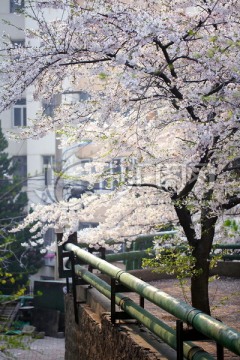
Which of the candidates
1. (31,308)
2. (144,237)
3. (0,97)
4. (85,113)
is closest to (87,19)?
(0,97)

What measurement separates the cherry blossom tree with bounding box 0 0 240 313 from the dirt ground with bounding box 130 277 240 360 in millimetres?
879

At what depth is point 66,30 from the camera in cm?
701

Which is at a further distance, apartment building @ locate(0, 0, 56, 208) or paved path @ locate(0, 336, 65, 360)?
apartment building @ locate(0, 0, 56, 208)

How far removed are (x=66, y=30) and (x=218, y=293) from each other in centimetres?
625

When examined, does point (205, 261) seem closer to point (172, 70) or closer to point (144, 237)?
point (172, 70)

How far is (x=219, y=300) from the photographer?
11133 millimetres

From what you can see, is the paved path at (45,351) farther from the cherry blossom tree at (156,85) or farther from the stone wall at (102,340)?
the cherry blossom tree at (156,85)

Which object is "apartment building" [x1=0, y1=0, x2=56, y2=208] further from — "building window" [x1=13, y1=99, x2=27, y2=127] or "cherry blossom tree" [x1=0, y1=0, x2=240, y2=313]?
"cherry blossom tree" [x1=0, y1=0, x2=240, y2=313]

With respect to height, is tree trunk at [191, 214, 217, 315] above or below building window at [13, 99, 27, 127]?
below

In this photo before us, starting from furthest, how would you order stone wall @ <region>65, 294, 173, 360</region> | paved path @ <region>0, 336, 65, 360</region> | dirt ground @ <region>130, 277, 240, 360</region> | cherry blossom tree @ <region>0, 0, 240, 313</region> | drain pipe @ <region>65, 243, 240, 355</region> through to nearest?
paved path @ <region>0, 336, 65, 360</region> → dirt ground @ <region>130, 277, 240, 360</region> → cherry blossom tree @ <region>0, 0, 240, 313</region> → stone wall @ <region>65, 294, 173, 360</region> → drain pipe @ <region>65, 243, 240, 355</region>

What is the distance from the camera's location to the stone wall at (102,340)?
6344mm

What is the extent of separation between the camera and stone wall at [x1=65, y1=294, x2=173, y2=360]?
6.34 metres

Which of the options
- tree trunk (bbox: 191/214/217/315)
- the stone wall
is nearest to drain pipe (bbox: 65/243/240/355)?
the stone wall

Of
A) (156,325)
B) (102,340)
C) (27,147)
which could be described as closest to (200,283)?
(102,340)
